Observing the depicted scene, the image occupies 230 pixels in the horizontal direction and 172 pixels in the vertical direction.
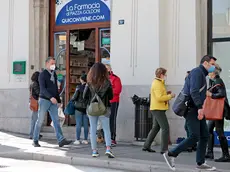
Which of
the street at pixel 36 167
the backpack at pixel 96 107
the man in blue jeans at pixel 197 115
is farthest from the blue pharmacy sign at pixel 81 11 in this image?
the man in blue jeans at pixel 197 115

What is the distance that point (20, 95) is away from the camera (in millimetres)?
14078

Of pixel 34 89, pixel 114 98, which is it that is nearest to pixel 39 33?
pixel 34 89

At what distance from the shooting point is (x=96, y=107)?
8.82 meters

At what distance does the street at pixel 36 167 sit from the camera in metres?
8.45

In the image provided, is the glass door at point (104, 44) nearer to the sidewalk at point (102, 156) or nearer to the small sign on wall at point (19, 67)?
the small sign on wall at point (19, 67)

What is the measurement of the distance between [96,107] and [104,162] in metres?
1.04

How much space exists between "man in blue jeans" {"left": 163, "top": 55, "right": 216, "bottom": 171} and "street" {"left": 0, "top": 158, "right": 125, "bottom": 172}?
1634mm

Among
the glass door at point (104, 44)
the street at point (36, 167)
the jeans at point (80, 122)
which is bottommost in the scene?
the street at point (36, 167)

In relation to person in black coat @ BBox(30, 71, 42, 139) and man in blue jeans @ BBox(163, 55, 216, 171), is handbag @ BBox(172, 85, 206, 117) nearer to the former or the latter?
man in blue jeans @ BBox(163, 55, 216, 171)

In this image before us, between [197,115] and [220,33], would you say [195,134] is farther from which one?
[220,33]

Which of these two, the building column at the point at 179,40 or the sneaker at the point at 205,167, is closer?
the sneaker at the point at 205,167

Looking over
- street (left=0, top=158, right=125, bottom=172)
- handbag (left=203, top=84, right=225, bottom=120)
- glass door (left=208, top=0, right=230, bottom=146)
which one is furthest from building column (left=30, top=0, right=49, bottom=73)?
handbag (left=203, top=84, right=225, bottom=120)

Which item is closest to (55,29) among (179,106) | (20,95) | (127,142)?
(20,95)

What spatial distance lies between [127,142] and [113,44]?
2.63 meters
